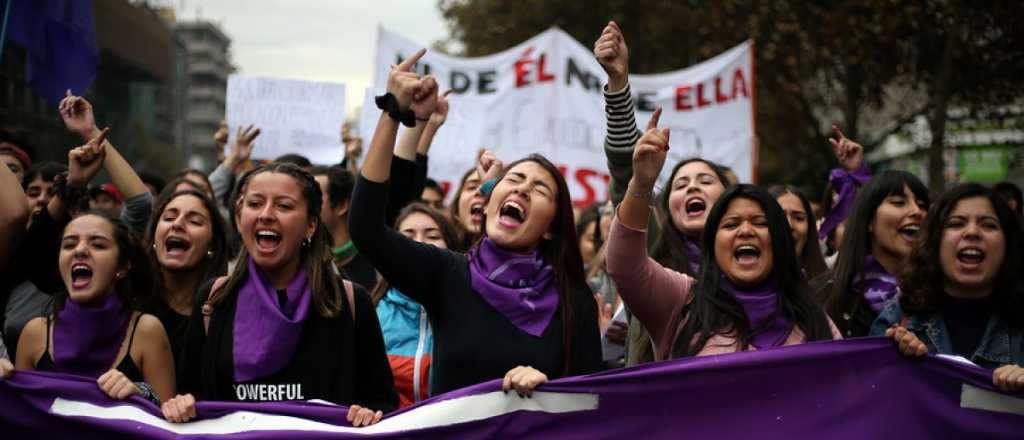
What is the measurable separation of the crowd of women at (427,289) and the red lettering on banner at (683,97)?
16.3 feet

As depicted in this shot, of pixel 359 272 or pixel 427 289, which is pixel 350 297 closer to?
pixel 427 289

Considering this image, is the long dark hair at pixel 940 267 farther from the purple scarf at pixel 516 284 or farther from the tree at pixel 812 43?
the tree at pixel 812 43

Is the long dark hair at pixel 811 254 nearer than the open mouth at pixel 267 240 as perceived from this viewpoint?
No

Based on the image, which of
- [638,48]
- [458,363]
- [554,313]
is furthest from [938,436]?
[638,48]

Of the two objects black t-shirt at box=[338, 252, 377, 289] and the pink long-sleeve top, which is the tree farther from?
the pink long-sleeve top

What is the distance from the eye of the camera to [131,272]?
366cm

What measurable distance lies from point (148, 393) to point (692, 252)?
202 cm

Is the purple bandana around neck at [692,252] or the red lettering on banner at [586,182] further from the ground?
the red lettering on banner at [586,182]

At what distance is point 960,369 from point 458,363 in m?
1.44

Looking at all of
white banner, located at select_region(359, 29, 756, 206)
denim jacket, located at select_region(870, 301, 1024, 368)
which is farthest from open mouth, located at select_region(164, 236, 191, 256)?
white banner, located at select_region(359, 29, 756, 206)

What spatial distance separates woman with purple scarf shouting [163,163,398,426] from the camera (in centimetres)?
313

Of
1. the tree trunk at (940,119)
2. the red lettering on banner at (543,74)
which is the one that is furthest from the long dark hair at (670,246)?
the tree trunk at (940,119)

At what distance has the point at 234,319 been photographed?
3.20 metres

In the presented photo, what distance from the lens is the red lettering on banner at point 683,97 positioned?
29.5 ft
